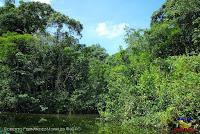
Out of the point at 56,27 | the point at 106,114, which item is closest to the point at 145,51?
the point at 106,114

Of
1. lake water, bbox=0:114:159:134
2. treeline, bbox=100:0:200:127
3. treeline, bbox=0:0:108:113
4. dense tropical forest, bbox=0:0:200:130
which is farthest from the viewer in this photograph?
treeline, bbox=0:0:108:113

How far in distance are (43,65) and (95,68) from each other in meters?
5.53

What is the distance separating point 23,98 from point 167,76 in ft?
48.2

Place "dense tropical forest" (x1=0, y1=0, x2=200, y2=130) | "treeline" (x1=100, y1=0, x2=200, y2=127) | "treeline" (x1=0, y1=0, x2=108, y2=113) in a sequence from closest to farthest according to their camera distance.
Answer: "treeline" (x1=100, y1=0, x2=200, y2=127) → "dense tropical forest" (x1=0, y1=0, x2=200, y2=130) → "treeline" (x1=0, y1=0, x2=108, y2=113)

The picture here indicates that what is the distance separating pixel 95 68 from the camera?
135 feet

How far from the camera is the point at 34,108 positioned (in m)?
36.7

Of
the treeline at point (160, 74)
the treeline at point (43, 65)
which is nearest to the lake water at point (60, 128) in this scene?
the treeline at point (160, 74)

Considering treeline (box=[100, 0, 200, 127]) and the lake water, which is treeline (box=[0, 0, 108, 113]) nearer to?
treeline (box=[100, 0, 200, 127])

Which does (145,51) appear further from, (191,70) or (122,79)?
(191,70)

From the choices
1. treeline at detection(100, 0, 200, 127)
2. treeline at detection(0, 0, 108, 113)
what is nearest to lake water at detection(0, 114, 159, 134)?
treeline at detection(100, 0, 200, 127)

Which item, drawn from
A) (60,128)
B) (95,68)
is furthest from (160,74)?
(95,68)

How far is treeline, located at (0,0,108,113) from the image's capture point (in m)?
36.5

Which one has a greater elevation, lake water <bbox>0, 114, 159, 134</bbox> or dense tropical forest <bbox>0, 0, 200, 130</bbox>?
dense tropical forest <bbox>0, 0, 200, 130</bbox>

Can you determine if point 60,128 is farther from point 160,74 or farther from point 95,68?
point 95,68
